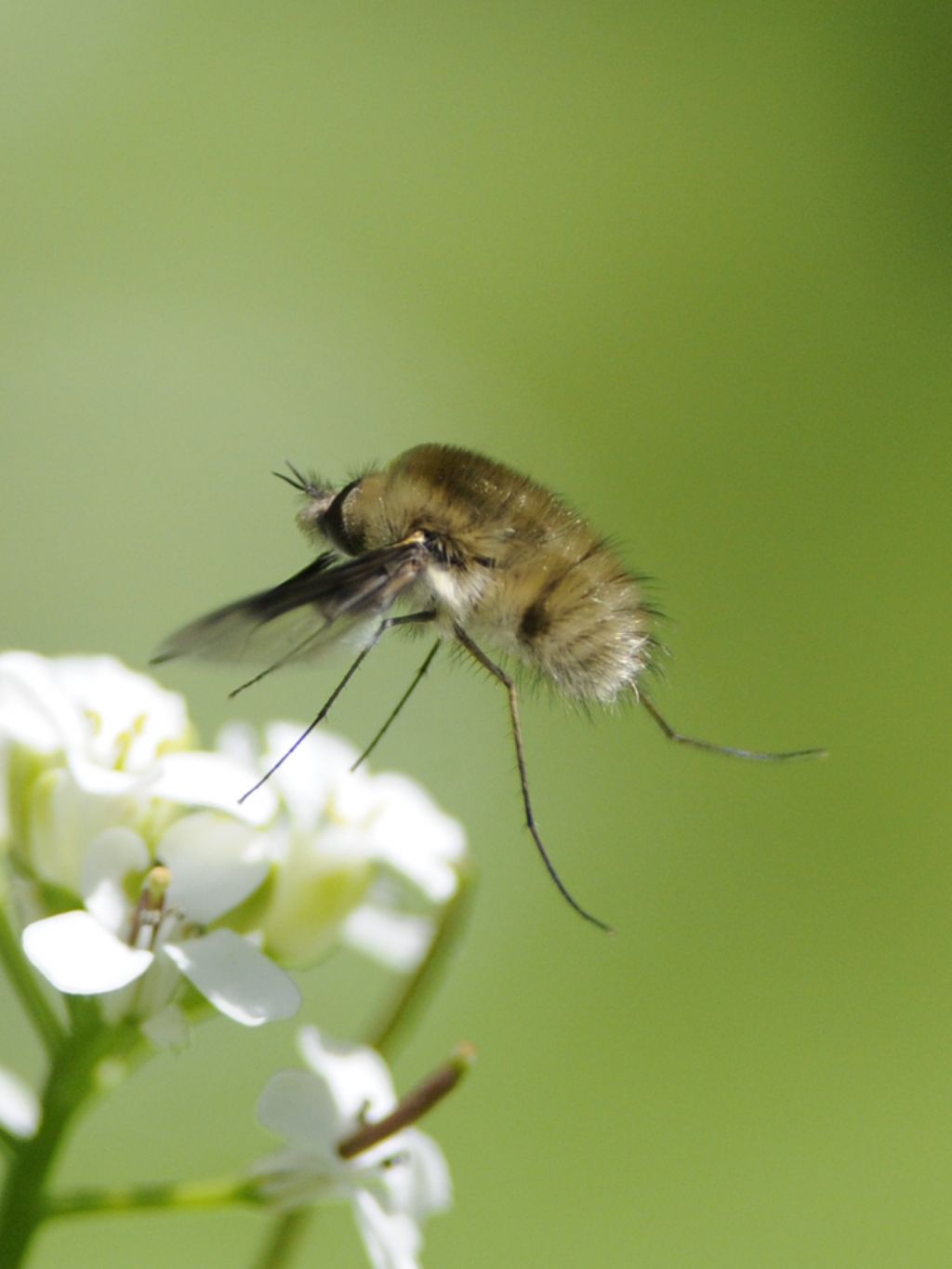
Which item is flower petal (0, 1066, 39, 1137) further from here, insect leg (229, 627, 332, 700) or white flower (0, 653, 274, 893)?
insect leg (229, 627, 332, 700)

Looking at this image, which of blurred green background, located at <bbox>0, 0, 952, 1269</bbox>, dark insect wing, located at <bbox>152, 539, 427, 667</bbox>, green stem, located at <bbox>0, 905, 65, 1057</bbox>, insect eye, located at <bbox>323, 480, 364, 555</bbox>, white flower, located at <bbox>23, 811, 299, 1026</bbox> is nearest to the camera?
dark insect wing, located at <bbox>152, 539, 427, 667</bbox>

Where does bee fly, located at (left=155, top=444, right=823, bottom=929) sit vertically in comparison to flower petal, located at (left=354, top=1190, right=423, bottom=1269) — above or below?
above

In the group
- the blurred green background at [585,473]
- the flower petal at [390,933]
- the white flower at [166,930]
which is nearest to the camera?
the white flower at [166,930]

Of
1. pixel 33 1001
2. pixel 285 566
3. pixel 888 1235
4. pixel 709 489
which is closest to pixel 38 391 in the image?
pixel 285 566

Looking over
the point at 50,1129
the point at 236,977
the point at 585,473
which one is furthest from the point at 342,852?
the point at 585,473

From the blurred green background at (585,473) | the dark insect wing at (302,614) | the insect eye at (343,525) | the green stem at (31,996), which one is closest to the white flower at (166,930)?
the green stem at (31,996)

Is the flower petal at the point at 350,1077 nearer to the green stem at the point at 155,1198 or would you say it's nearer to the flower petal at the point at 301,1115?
the flower petal at the point at 301,1115

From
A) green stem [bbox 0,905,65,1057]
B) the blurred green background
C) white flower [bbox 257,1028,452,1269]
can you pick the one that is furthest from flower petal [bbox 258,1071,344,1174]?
the blurred green background
